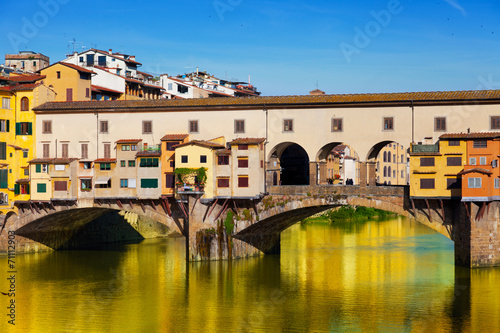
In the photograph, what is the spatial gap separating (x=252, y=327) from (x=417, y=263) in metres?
18.0

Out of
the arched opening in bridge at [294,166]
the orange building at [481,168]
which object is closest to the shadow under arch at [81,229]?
the arched opening in bridge at [294,166]

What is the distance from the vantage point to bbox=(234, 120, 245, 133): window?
49.6m

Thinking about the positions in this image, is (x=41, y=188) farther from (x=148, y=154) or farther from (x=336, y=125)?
(x=336, y=125)

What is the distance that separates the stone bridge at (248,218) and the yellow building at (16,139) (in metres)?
1.27

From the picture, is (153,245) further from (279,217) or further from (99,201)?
(279,217)

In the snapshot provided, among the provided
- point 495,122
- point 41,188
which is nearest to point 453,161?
point 495,122

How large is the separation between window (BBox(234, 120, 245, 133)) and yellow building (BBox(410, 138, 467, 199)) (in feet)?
38.3

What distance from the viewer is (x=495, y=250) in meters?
43.9

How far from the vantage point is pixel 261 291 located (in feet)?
136

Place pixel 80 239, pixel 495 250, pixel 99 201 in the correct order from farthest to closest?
pixel 80 239
pixel 99 201
pixel 495 250

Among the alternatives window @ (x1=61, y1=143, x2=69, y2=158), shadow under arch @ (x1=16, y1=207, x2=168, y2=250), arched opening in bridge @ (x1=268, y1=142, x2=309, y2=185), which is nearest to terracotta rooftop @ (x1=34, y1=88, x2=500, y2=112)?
window @ (x1=61, y1=143, x2=69, y2=158)

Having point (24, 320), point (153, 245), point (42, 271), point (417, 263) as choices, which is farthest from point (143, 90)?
point (24, 320)

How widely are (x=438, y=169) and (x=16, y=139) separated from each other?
99.0 ft

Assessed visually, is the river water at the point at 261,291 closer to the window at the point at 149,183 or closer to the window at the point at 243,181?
the window at the point at 243,181
